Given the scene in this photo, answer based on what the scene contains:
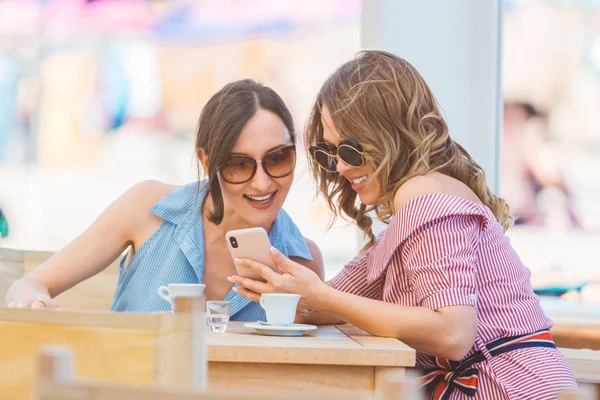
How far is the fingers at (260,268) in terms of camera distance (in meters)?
2.06

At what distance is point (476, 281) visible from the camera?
1973mm

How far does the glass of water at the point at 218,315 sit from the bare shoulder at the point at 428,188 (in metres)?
0.46

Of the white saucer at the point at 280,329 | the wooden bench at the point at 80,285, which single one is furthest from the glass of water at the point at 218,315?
the wooden bench at the point at 80,285

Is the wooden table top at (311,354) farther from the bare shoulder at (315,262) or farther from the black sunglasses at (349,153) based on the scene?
the bare shoulder at (315,262)

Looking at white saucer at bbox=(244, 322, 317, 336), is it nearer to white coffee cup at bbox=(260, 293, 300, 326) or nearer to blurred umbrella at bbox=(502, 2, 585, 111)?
white coffee cup at bbox=(260, 293, 300, 326)

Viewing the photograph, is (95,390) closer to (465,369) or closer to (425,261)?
(425,261)

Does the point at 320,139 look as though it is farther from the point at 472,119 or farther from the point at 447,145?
the point at 472,119

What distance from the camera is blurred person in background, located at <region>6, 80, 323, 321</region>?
2.51m

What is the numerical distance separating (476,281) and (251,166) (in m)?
0.78

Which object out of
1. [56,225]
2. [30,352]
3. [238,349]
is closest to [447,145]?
[238,349]

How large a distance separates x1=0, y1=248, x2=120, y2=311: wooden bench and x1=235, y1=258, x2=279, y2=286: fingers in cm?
97

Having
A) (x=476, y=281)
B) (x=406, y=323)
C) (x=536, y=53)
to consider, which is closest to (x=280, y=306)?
(x=406, y=323)

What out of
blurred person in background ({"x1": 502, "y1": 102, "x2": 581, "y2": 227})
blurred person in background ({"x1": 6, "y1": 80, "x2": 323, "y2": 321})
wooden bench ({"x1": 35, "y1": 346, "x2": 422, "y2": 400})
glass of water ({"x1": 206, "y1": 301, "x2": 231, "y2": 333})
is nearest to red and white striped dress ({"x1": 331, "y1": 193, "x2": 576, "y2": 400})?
glass of water ({"x1": 206, "y1": 301, "x2": 231, "y2": 333})

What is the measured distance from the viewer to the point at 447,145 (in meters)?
2.27
